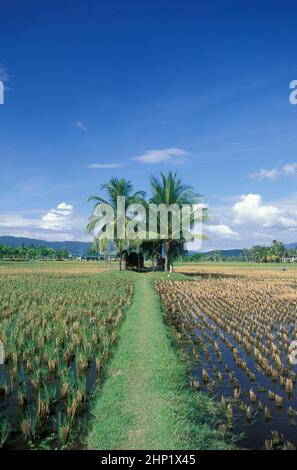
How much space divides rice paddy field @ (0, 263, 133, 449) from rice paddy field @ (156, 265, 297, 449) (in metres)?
1.56

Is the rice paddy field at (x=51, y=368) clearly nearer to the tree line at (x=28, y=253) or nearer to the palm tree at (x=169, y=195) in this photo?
the palm tree at (x=169, y=195)

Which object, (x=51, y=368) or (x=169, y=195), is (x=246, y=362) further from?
A: (x=169, y=195)

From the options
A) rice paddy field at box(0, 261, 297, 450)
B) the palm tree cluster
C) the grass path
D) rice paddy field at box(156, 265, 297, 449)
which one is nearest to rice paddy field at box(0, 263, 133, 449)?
rice paddy field at box(0, 261, 297, 450)

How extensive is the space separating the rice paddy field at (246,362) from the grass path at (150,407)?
0.27m

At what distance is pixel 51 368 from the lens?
614 centimetres

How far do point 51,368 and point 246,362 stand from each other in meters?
3.20

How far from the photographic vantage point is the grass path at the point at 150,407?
3955mm

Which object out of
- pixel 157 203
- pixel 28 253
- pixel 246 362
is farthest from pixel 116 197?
pixel 28 253

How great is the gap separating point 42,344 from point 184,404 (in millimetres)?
3613

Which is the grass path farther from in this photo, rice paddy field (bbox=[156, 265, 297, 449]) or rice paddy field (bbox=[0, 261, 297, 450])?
rice paddy field (bbox=[156, 265, 297, 449])

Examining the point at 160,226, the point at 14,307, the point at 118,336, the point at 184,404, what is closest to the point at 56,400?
the point at 184,404

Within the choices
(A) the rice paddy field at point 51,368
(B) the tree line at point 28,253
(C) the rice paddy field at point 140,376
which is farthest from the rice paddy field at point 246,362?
(B) the tree line at point 28,253
